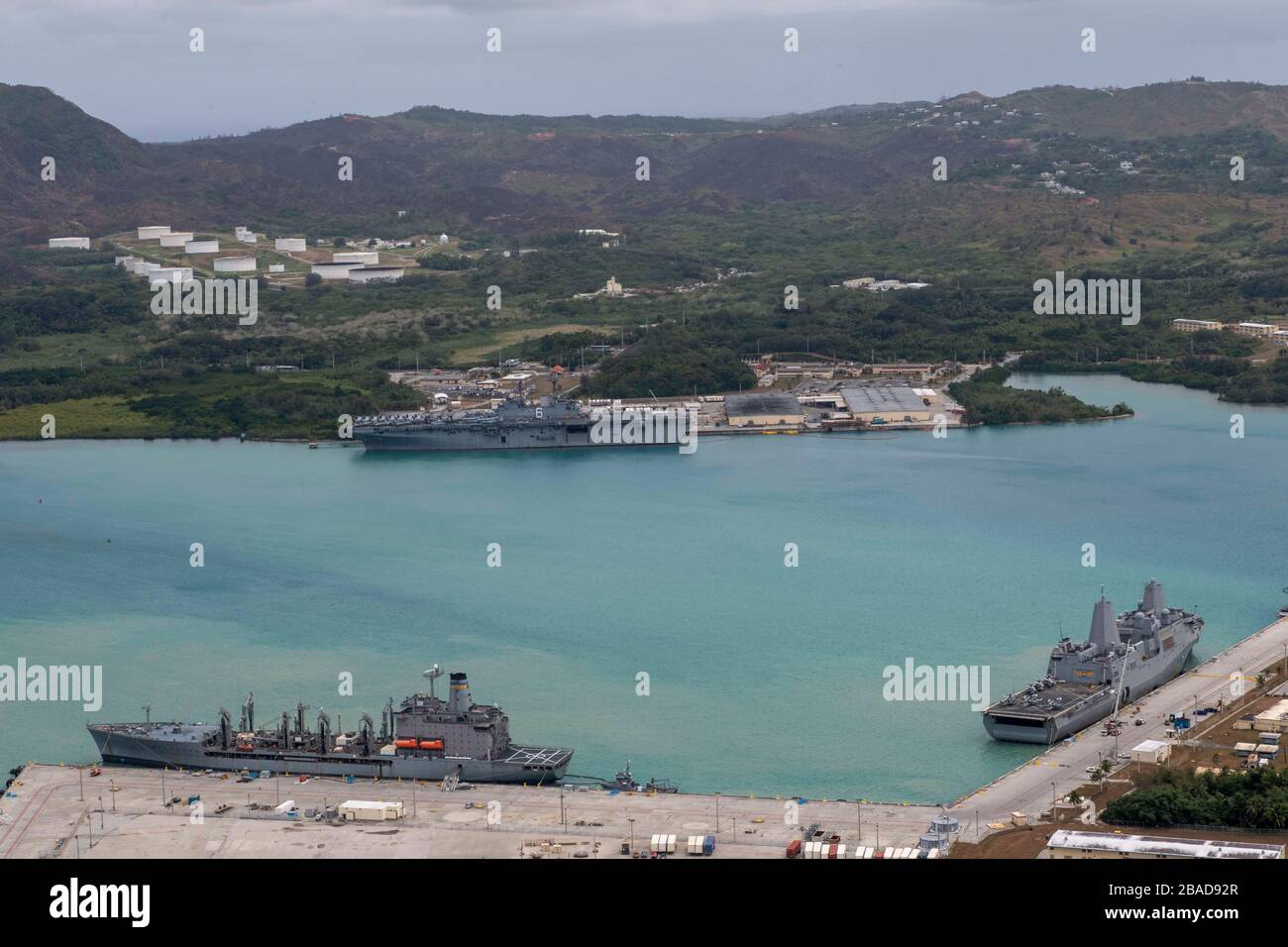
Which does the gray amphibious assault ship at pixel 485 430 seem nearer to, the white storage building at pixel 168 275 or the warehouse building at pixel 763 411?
the warehouse building at pixel 763 411

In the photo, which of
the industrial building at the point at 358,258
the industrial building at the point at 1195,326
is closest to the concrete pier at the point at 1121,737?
the industrial building at the point at 1195,326

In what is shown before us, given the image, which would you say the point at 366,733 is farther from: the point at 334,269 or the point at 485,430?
the point at 334,269

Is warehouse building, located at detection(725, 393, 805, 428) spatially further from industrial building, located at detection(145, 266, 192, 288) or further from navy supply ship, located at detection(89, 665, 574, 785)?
industrial building, located at detection(145, 266, 192, 288)

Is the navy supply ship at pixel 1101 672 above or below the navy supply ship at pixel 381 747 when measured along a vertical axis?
above

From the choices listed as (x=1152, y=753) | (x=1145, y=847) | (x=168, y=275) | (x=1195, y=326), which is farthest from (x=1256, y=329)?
(x=1145, y=847)

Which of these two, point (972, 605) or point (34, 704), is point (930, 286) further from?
point (34, 704)

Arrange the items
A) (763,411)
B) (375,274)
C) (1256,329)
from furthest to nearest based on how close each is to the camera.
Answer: (375,274) < (1256,329) < (763,411)
